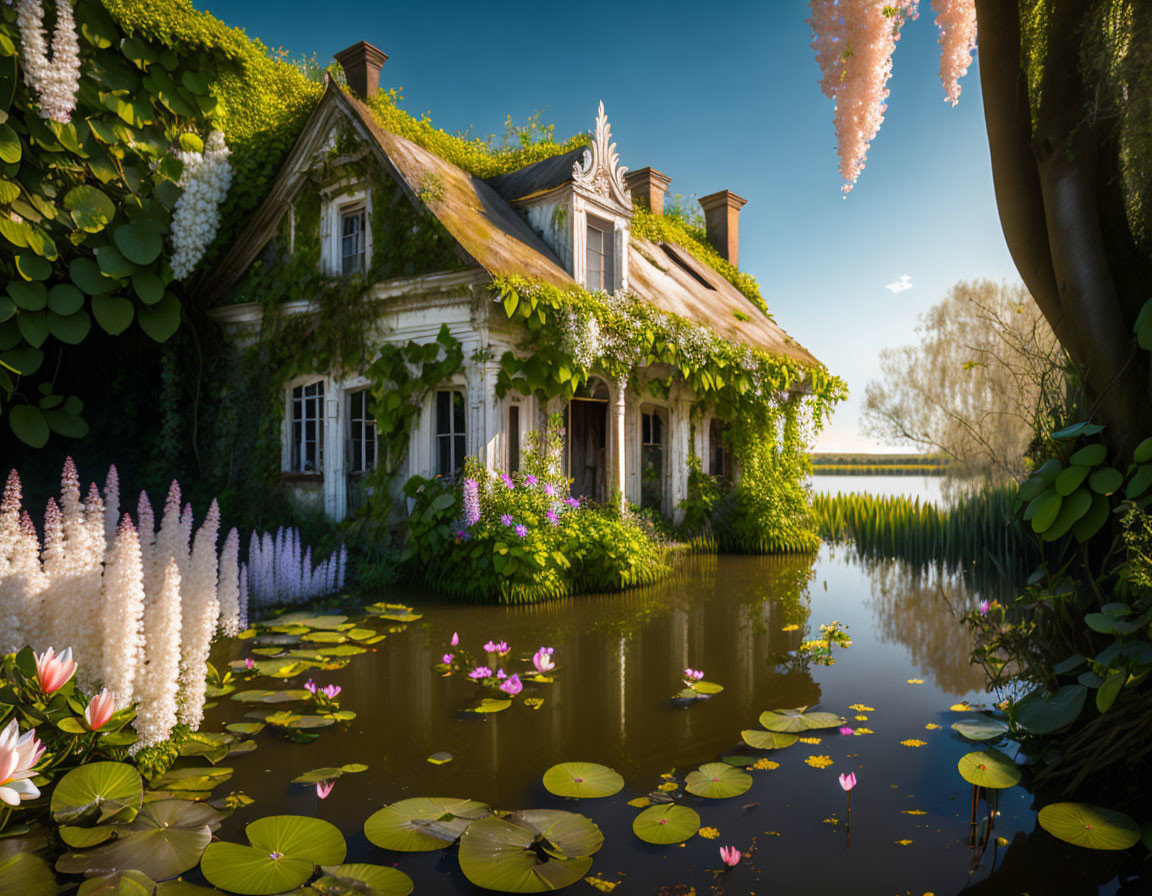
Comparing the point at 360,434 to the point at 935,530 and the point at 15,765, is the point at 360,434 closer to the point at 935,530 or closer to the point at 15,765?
the point at 15,765

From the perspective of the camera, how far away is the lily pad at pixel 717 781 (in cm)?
308

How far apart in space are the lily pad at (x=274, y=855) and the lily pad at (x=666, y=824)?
3.94 feet

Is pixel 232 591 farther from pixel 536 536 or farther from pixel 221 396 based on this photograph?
pixel 221 396

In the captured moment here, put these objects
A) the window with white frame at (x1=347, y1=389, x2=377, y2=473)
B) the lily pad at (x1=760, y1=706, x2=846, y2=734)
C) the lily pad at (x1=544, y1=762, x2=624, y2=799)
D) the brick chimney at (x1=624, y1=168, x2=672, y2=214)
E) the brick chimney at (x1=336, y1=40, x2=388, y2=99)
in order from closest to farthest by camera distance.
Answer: the lily pad at (x1=544, y1=762, x2=624, y2=799)
the lily pad at (x1=760, y1=706, x2=846, y2=734)
the window with white frame at (x1=347, y1=389, x2=377, y2=473)
the brick chimney at (x1=336, y1=40, x2=388, y2=99)
the brick chimney at (x1=624, y1=168, x2=672, y2=214)

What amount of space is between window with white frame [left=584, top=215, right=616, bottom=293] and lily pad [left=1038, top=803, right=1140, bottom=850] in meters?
8.58

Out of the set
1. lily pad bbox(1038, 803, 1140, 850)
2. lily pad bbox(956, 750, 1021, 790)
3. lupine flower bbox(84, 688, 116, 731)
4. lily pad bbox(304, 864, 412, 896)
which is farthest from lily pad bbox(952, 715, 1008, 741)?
lupine flower bbox(84, 688, 116, 731)

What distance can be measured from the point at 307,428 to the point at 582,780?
8500 mm

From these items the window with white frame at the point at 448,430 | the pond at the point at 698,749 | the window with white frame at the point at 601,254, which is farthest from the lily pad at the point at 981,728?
the window with white frame at the point at 601,254

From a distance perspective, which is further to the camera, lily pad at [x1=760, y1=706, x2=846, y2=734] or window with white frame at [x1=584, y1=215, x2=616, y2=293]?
window with white frame at [x1=584, y1=215, x2=616, y2=293]

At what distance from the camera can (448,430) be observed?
→ 9047 millimetres

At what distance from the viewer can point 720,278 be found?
17203 millimetres

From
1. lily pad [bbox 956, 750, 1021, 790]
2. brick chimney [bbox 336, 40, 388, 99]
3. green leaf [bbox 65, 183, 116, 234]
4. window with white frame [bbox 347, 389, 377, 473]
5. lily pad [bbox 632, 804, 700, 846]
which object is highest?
brick chimney [bbox 336, 40, 388, 99]

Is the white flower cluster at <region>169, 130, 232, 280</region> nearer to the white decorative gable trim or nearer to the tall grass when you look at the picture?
the white decorative gable trim

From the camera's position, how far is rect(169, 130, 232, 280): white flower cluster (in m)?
9.68
